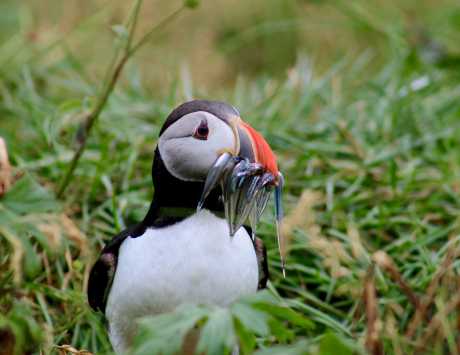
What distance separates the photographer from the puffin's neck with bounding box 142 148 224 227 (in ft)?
8.93

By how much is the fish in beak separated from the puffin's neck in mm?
53

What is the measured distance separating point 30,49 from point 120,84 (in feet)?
1.83

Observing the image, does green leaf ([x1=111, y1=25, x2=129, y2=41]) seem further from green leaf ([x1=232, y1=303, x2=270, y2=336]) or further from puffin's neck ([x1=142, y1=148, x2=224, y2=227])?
green leaf ([x1=232, y1=303, x2=270, y2=336])

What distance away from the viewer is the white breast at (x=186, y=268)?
263cm

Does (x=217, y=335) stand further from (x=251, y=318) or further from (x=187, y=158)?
(x=187, y=158)

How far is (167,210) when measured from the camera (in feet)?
9.00

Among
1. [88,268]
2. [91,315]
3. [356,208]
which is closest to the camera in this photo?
[91,315]

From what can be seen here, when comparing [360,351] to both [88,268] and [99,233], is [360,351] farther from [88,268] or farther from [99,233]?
[99,233]

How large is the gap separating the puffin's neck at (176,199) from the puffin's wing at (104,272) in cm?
16

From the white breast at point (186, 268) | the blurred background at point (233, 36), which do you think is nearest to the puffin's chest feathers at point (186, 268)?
the white breast at point (186, 268)

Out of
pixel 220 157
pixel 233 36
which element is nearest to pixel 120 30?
pixel 220 157

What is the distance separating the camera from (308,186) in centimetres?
421

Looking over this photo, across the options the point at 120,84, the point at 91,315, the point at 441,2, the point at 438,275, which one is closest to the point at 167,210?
the point at 91,315

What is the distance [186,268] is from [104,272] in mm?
388
